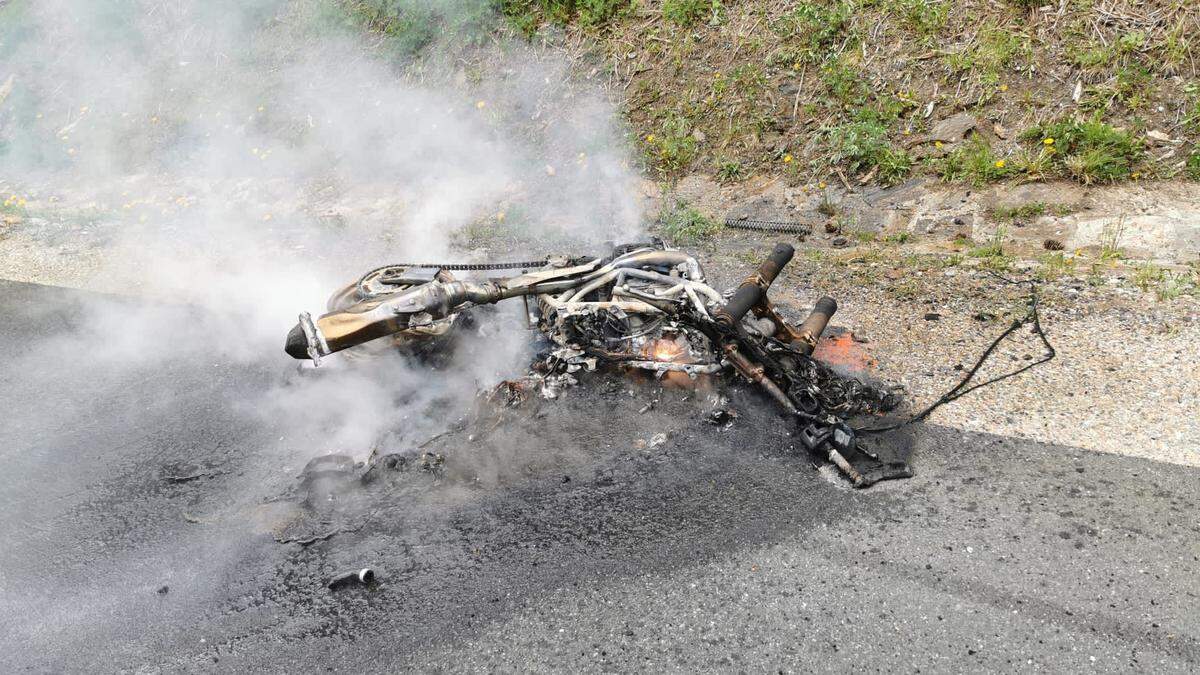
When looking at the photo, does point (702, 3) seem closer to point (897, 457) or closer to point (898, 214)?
point (898, 214)

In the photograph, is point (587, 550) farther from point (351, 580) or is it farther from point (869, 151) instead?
point (869, 151)

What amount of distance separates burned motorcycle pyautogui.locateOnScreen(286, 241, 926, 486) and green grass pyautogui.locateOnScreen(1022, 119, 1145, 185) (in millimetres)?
3614

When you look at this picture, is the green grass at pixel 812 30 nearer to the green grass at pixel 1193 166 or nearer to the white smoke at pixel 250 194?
the white smoke at pixel 250 194

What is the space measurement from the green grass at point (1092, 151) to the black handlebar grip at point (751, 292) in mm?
3841

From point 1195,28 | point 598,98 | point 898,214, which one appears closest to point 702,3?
point 598,98

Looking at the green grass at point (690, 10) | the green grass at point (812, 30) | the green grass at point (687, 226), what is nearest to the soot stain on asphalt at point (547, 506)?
the green grass at point (687, 226)

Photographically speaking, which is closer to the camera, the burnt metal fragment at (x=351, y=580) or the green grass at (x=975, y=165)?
the burnt metal fragment at (x=351, y=580)

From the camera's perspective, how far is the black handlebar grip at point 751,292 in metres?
4.72

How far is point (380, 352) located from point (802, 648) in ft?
11.5

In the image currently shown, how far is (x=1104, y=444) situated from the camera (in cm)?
449

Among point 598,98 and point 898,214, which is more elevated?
point 598,98

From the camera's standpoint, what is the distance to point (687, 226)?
8109 millimetres

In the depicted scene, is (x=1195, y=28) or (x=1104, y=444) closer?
(x=1104, y=444)

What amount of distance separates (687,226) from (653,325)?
3126mm
